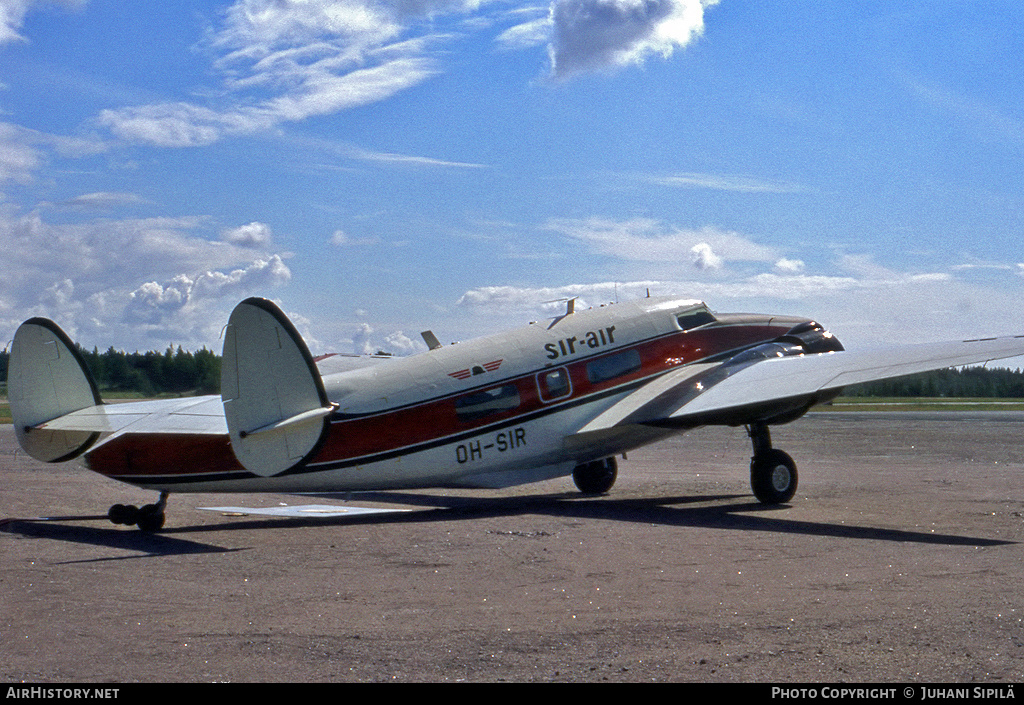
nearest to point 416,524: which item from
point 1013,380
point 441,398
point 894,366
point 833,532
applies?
point 441,398

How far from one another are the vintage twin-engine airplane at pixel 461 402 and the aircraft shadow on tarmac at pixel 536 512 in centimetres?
74

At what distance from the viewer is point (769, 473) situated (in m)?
18.4

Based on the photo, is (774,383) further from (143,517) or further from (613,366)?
(143,517)

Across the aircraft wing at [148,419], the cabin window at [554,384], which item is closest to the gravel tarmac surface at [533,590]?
the aircraft wing at [148,419]

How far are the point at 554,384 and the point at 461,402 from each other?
2.08 metres

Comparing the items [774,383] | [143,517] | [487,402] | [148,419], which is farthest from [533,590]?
[774,383]

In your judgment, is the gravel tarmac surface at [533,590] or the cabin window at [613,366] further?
the cabin window at [613,366]

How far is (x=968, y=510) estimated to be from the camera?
1688cm

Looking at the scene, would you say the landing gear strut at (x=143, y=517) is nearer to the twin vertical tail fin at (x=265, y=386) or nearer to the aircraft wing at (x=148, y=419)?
the aircraft wing at (x=148, y=419)

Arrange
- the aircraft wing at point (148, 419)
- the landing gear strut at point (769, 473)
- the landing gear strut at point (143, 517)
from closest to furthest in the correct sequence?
1. the aircraft wing at point (148, 419)
2. the landing gear strut at point (143, 517)
3. the landing gear strut at point (769, 473)

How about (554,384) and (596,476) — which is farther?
(596,476)

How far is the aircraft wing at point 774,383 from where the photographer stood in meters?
16.8

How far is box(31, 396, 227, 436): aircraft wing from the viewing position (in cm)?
1513

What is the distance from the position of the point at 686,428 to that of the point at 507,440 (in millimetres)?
3436
